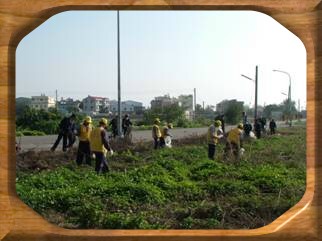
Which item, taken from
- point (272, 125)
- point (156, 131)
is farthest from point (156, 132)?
point (272, 125)

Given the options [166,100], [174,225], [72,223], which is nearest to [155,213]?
[174,225]

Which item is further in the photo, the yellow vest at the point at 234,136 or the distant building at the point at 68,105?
the yellow vest at the point at 234,136

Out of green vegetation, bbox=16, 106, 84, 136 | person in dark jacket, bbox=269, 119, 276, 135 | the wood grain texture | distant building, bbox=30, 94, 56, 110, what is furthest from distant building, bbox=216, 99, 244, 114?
distant building, bbox=30, 94, 56, 110

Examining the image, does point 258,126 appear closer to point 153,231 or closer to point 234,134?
point 234,134

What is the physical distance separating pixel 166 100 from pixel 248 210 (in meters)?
0.97

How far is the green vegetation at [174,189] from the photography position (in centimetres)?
323

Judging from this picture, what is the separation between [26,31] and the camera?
2.92 m

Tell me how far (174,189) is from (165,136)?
404 millimetres

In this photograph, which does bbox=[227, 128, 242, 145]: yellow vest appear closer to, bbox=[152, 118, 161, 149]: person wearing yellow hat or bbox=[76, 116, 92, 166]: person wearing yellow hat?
bbox=[152, 118, 161, 149]: person wearing yellow hat

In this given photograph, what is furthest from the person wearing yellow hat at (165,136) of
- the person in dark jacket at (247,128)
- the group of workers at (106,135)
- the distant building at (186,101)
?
the person in dark jacket at (247,128)

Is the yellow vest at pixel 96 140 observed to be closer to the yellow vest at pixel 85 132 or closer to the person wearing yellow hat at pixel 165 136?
the yellow vest at pixel 85 132

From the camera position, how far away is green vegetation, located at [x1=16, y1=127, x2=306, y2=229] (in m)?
3.23

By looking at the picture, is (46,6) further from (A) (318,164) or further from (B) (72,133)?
(A) (318,164)

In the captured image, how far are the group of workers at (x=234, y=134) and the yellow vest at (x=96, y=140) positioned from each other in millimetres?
820
